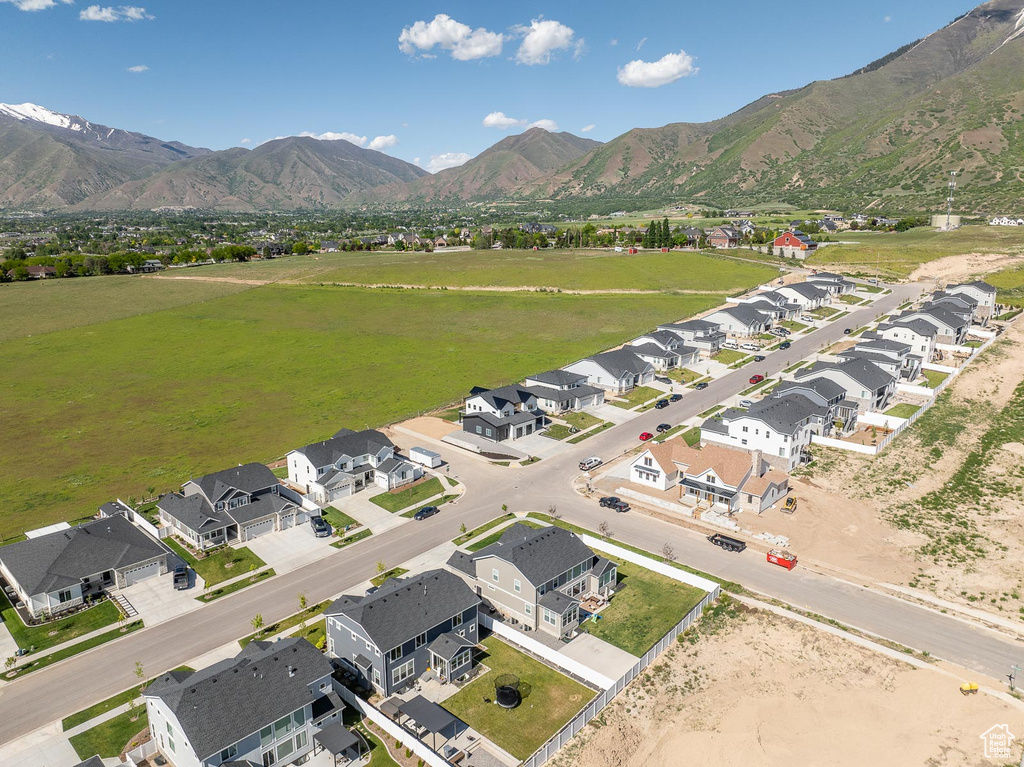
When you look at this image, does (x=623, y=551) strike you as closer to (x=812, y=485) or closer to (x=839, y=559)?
(x=839, y=559)

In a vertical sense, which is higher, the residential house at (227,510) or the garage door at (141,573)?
the residential house at (227,510)

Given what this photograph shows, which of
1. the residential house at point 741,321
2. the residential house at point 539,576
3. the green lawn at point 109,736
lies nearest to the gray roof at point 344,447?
the residential house at point 539,576

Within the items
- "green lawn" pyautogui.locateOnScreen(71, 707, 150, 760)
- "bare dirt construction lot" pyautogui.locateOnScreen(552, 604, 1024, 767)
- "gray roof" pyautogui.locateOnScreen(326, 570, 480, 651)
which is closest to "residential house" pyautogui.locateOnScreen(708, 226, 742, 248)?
"bare dirt construction lot" pyautogui.locateOnScreen(552, 604, 1024, 767)

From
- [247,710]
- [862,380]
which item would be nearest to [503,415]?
[862,380]

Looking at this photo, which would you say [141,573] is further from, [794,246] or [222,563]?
[794,246]

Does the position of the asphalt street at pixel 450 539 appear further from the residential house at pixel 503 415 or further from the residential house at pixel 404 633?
the residential house at pixel 404 633

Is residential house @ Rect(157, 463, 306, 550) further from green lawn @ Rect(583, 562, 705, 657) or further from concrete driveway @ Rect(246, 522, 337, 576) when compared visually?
green lawn @ Rect(583, 562, 705, 657)
